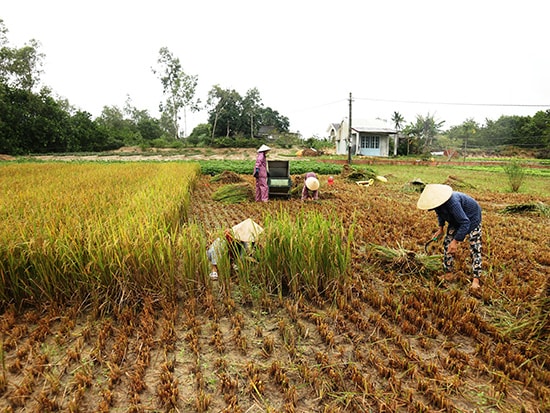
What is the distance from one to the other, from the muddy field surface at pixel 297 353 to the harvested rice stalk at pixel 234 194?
196 inches

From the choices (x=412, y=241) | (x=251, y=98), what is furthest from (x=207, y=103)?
(x=412, y=241)

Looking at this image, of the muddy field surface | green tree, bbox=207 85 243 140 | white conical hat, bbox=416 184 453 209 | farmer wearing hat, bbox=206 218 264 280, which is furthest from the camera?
green tree, bbox=207 85 243 140

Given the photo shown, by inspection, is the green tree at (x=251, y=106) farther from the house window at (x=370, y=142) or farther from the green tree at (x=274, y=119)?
the house window at (x=370, y=142)

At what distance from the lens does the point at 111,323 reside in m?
2.60

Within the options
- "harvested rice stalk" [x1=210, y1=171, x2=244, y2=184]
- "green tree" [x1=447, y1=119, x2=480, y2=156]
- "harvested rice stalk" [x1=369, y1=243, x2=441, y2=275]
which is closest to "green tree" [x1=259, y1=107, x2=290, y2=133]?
"green tree" [x1=447, y1=119, x2=480, y2=156]

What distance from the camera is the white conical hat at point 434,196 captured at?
2980 millimetres

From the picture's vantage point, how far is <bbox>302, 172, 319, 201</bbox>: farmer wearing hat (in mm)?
7332

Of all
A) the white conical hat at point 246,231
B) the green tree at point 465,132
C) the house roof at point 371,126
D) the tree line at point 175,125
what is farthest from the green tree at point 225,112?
the white conical hat at point 246,231

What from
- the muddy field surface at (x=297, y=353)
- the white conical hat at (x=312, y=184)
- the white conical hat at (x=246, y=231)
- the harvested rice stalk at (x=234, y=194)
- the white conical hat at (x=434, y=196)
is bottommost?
the muddy field surface at (x=297, y=353)

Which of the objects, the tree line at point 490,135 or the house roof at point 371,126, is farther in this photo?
the tree line at point 490,135

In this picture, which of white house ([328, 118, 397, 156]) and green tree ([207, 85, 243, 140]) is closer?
white house ([328, 118, 397, 156])

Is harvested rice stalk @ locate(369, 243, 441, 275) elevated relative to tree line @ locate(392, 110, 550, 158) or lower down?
lower down

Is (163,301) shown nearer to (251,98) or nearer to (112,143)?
(112,143)

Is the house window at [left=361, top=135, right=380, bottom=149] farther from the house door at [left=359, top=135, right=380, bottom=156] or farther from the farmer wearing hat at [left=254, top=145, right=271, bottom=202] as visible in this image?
the farmer wearing hat at [left=254, top=145, right=271, bottom=202]
